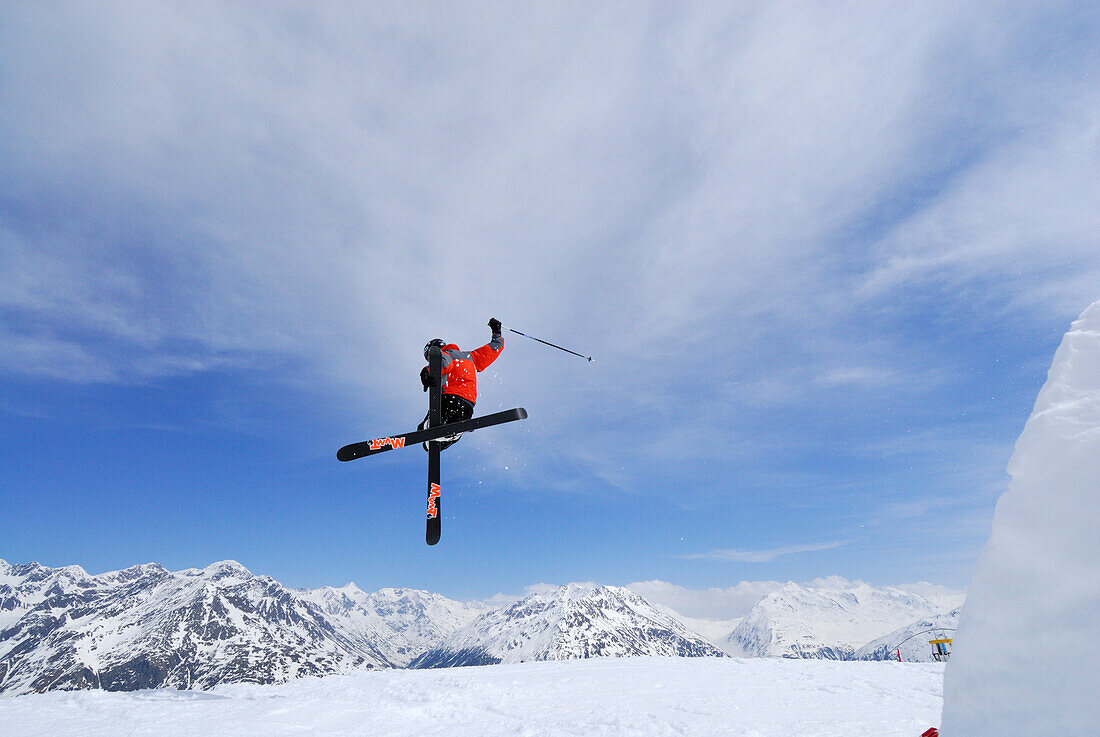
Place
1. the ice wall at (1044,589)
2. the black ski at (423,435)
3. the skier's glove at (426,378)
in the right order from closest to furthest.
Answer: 1. the ice wall at (1044,589)
2. the black ski at (423,435)
3. the skier's glove at (426,378)

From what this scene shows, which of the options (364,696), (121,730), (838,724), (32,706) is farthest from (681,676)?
(32,706)

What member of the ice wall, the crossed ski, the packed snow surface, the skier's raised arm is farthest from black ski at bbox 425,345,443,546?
the ice wall

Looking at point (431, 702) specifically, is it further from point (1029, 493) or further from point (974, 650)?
point (1029, 493)

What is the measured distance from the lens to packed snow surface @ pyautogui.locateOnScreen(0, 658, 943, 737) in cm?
1052

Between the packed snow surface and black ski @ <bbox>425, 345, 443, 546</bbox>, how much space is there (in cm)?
426

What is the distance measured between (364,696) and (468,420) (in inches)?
335

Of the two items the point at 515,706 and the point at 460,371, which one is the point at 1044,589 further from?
the point at 515,706

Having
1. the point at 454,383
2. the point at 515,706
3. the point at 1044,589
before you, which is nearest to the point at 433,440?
the point at 454,383

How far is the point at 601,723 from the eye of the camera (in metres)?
10.9

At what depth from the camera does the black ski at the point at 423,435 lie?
9562 millimetres

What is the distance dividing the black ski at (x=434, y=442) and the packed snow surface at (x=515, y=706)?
426 centimetres

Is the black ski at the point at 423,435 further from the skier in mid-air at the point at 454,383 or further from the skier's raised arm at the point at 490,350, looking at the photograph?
Answer: the skier's raised arm at the point at 490,350

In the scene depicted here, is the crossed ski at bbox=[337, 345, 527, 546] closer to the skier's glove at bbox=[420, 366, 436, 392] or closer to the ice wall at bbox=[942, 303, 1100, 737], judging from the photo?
the skier's glove at bbox=[420, 366, 436, 392]

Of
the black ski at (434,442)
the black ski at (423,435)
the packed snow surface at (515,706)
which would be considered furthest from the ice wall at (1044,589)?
the black ski at (434,442)
